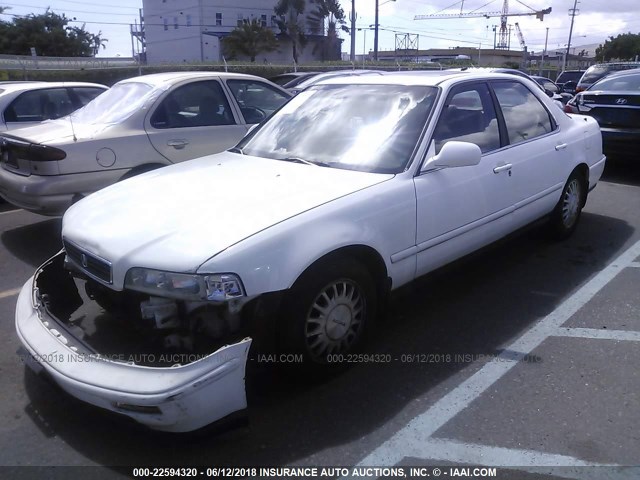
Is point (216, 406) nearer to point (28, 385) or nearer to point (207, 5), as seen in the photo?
point (28, 385)

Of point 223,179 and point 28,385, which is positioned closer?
point 28,385

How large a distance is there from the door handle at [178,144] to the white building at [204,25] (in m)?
59.3

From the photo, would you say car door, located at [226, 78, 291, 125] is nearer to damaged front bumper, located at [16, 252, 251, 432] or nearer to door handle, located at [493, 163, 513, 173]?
door handle, located at [493, 163, 513, 173]

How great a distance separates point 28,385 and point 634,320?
3.89 m

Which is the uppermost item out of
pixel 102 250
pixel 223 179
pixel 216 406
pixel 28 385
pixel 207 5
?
pixel 207 5

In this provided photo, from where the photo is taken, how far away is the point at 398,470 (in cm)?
257

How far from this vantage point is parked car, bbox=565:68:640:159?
8.09 m

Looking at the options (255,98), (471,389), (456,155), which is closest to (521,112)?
(456,155)

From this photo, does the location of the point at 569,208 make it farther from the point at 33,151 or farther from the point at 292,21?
the point at 292,21

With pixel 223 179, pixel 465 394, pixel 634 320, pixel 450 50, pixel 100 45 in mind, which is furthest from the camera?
pixel 450 50

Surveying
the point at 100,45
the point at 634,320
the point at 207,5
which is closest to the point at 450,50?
the point at 207,5

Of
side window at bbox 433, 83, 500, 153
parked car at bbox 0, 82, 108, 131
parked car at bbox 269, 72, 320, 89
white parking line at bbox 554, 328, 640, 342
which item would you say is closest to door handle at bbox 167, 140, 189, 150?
parked car at bbox 0, 82, 108, 131

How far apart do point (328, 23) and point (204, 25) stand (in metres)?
14.8

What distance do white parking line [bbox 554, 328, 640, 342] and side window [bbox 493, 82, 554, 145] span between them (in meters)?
1.50
